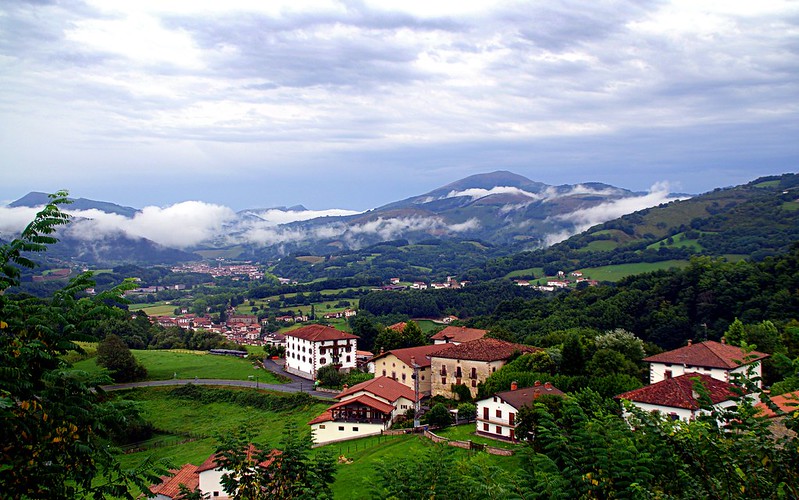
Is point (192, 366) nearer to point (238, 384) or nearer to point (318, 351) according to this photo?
point (238, 384)

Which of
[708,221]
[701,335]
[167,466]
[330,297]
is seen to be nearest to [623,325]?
[701,335]

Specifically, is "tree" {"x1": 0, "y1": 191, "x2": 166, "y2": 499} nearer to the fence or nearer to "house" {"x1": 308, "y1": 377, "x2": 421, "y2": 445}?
the fence

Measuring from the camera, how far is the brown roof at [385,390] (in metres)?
44.7

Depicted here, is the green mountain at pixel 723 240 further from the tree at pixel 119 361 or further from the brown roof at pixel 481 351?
the tree at pixel 119 361

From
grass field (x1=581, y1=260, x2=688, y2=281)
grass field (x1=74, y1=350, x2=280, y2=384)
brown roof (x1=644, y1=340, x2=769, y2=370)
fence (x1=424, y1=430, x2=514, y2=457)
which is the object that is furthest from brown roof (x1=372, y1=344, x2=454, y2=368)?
grass field (x1=581, y1=260, x2=688, y2=281)

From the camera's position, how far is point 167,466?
10438mm

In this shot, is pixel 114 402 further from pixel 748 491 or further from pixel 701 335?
pixel 701 335

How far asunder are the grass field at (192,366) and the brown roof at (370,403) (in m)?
20.7

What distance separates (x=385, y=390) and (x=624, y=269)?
127007 mm

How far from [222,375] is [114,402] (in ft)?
186

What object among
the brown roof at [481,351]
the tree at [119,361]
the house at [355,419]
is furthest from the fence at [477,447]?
the tree at [119,361]

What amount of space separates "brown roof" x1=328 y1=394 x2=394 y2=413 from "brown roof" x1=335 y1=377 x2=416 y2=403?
3.81 ft

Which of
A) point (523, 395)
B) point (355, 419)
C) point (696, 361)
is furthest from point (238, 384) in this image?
point (696, 361)

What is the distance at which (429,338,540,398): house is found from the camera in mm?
47000
